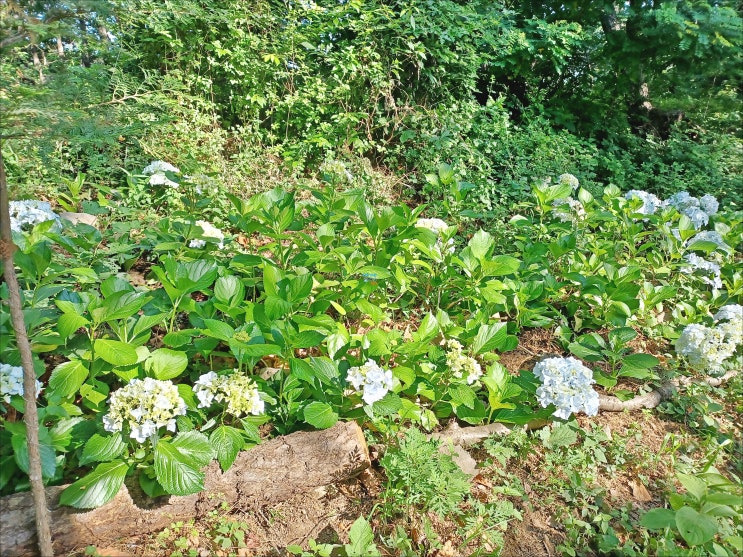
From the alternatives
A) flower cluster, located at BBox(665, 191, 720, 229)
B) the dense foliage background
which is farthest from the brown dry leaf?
flower cluster, located at BBox(665, 191, 720, 229)

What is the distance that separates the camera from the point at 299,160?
15.2 ft

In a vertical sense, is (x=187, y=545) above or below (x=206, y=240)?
below

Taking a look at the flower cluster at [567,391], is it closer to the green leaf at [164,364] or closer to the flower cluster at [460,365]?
the flower cluster at [460,365]

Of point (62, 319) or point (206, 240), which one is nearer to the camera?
point (62, 319)

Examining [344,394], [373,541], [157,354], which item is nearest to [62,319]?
[157,354]

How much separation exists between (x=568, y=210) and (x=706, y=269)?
1113 millimetres

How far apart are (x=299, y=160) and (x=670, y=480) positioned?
367cm

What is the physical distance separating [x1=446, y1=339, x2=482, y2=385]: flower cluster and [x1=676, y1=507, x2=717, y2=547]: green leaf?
873 mm

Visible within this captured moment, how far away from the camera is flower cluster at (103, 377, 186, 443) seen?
166 centimetres

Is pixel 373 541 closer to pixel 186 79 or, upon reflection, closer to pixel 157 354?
pixel 157 354

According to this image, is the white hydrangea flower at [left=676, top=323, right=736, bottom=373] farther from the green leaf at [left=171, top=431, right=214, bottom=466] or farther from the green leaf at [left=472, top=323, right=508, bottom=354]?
the green leaf at [left=171, top=431, right=214, bottom=466]

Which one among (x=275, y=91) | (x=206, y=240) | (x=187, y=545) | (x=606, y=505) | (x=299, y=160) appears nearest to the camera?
(x=187, y=545)

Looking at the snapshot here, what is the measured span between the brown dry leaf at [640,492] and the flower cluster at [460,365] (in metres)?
0.86

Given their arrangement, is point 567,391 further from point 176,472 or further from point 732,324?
point 176,472
